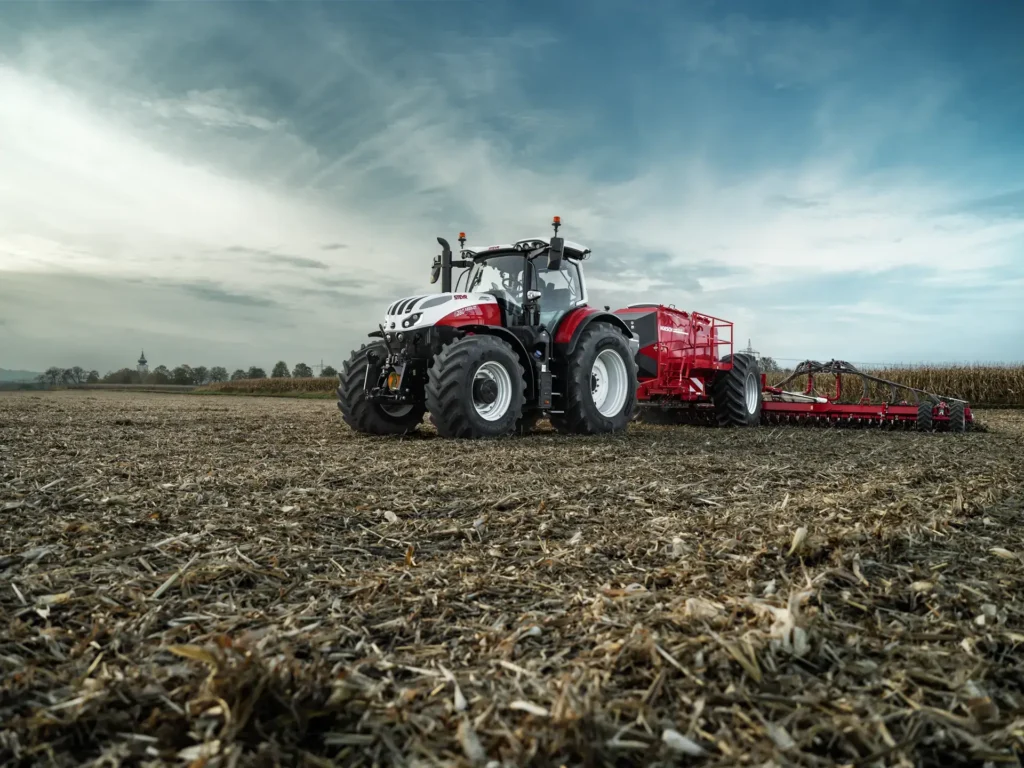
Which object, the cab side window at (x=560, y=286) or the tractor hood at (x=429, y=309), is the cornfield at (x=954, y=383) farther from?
the tractor hood at (x=429, y=309)

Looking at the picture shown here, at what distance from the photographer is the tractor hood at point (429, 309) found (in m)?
8.59

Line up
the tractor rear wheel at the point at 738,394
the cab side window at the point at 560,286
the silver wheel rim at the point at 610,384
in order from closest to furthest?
the cab side window at the point at 560,286 → the silver wheel rim at the point at 610,384 → the tractor rear wheel at the point at 738,394

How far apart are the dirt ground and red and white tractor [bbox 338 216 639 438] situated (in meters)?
3.25

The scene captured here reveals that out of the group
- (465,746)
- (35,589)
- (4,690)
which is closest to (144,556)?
(35,589)

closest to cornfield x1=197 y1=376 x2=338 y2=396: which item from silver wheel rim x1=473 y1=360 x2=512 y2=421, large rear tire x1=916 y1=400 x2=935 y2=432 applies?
silver wheel rim x1=473 y1=360 x2=512 y2=421

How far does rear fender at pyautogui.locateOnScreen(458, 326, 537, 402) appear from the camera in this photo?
898 centimetres

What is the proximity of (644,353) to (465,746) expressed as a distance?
1111cm

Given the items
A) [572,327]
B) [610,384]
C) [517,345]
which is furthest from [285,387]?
[517,345]

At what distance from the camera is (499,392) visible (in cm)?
877

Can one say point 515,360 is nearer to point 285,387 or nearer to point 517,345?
point 517,345

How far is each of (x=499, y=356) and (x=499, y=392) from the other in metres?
0.53

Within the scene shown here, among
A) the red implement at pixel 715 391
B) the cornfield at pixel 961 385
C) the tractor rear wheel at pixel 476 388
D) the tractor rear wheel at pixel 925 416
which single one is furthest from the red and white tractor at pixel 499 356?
the cornfield at pixel 961 385

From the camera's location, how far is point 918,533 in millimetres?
3561

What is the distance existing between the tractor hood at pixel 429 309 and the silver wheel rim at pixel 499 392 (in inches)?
30.8
